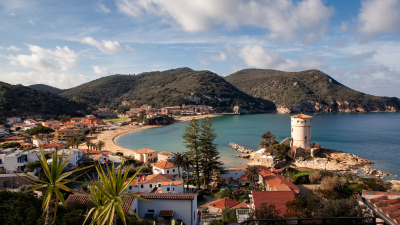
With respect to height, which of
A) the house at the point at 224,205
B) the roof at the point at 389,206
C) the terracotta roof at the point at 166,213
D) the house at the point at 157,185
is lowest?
the house at the point at 224,205

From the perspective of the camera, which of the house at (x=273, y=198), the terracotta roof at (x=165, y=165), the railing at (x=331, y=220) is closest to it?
the railing at (x=331, y=220)

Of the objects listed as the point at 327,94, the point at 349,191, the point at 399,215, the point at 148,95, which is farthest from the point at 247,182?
the point at 327,94

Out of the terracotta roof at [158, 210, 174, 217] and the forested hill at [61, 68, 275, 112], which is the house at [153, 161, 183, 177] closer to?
the terracotta roof at [158, 210, 174, 217]

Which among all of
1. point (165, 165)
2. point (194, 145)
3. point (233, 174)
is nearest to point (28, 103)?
point (165, 165)

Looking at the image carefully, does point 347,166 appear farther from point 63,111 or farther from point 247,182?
point 63,111

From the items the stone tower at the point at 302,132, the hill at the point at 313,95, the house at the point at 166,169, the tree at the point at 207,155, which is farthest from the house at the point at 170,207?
the hill at the point at 313,95

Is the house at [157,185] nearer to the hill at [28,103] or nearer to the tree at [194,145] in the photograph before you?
the tree at [194,145]

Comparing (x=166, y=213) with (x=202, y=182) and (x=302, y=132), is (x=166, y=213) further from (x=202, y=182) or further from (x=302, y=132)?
(x=302, y=132)
